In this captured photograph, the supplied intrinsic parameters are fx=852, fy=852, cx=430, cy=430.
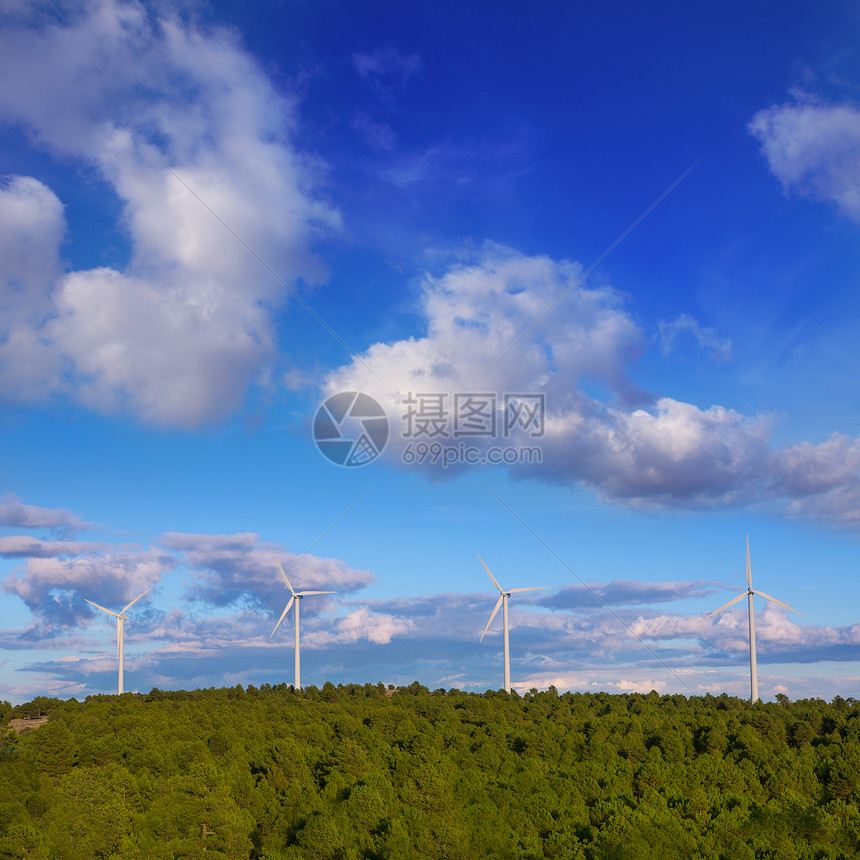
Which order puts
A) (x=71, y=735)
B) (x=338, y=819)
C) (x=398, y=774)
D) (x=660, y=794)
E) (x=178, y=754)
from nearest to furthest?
1. (x=338, y=819)
2. (x=660, y=794)
3. (x=398, y=774)
4. (x=178, y=754)
5. (x=71, y=735)

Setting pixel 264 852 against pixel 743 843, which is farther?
pixel 264 852

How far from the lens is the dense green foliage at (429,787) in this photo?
212 ft

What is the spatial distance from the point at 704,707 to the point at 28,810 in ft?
412

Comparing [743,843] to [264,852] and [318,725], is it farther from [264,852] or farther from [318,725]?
[318,725]

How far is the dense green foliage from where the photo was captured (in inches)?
2544

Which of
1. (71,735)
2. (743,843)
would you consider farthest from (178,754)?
(743,843)

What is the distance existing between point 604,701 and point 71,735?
106 metres

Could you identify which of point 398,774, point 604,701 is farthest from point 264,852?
point 604,701

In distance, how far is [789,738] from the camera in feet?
410

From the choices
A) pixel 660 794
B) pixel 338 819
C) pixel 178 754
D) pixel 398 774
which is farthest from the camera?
pixel 178 754

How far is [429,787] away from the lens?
253ft

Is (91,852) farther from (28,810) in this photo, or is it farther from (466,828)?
(466,828)

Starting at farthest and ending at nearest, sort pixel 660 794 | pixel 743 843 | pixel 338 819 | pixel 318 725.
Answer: pixel 318 725, pixel 660 794, pixel 338 819, pixel 743 843

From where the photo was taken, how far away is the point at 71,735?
106 meters
